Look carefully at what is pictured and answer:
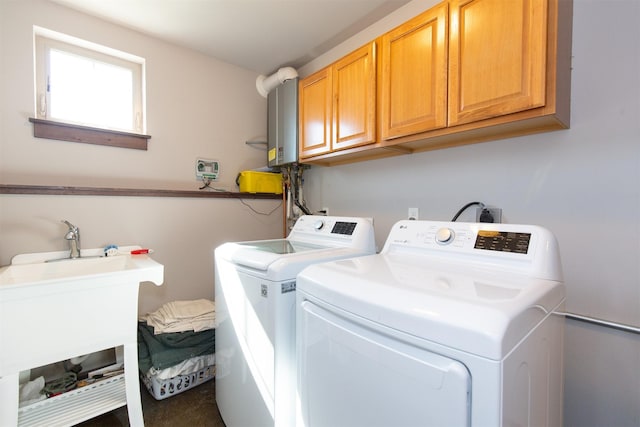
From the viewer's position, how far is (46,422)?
1.22m

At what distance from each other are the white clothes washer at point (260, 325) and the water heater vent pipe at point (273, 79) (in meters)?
1.46

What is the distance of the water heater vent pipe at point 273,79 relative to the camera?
A: 234 centimetres

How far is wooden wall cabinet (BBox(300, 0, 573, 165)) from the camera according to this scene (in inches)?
40.9

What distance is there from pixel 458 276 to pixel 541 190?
2.54 feet

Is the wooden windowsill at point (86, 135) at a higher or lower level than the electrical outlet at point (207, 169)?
higher

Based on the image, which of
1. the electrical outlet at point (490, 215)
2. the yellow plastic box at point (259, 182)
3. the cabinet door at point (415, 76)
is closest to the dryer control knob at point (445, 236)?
the electrical outlet at point (490, 215)

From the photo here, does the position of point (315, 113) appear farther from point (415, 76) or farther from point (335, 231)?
point (335, 231)

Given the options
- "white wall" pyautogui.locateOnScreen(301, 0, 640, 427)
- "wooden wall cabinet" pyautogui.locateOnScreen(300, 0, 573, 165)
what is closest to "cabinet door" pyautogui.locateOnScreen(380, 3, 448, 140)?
"wooden wall cabinet" pyautogui.locateOnScreen(300, 0, 573, 165)

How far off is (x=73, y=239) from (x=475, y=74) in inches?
89.6

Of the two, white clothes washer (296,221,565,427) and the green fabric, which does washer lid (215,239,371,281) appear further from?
the green fabric

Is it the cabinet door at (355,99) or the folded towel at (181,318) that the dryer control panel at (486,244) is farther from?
the folded towel at (181,318)

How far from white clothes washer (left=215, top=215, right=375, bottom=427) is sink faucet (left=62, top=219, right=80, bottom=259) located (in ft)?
2.96

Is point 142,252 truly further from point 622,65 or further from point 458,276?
point 622,65

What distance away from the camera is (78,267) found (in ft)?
5.29
